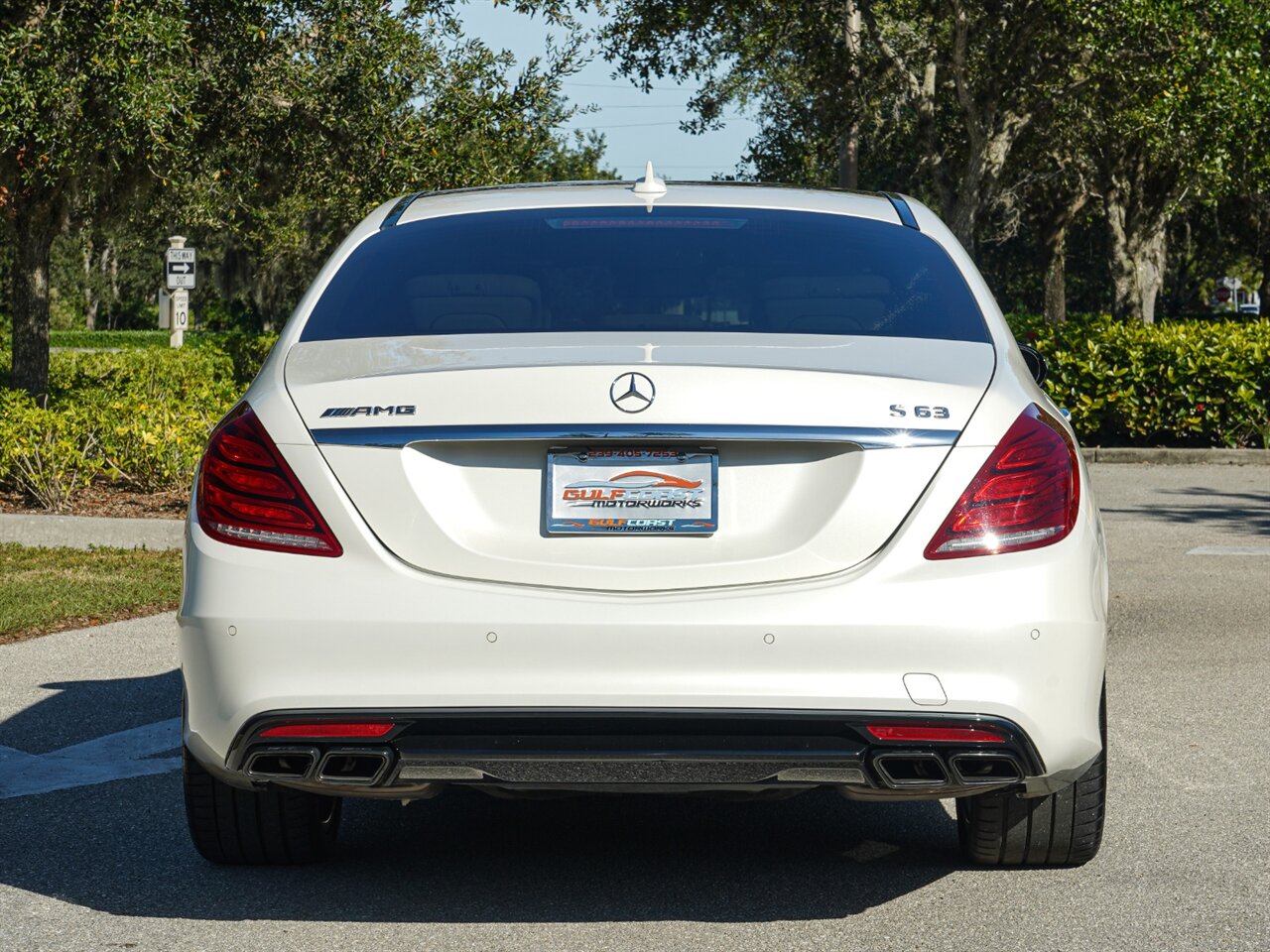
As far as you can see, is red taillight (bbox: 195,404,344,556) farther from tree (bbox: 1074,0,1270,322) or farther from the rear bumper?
tree (bbox: 1074,0,1270,322)

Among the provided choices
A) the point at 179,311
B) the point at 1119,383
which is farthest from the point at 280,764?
the point at 179,311

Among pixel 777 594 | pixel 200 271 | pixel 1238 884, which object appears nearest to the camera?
pixel 777 594

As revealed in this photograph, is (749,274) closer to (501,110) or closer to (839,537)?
(839,537)

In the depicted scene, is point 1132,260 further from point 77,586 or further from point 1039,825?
point 1039,825

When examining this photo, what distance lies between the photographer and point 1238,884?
4.41 metres

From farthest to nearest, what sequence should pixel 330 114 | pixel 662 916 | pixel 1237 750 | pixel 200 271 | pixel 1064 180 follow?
pixel 200 271 < pixel 1064 180 < pixel 330 114 < pixel 1237 750 < pixel 662 916

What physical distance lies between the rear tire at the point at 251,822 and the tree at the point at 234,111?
9.37m

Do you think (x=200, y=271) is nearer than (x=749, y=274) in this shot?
No

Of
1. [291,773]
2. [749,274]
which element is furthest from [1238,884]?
[291,773]

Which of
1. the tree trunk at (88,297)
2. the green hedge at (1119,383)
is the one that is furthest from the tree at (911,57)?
the tree trunk at (88,297)

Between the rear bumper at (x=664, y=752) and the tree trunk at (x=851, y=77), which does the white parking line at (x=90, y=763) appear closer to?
the rear bumper at (x=664, y=752)

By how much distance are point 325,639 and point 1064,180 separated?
36530mm

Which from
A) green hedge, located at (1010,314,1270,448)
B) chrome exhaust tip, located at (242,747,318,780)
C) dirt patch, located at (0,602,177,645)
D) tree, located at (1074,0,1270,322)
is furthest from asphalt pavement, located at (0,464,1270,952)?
tree, located at (1074,0,1270,322)

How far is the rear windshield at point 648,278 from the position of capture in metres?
4.26
